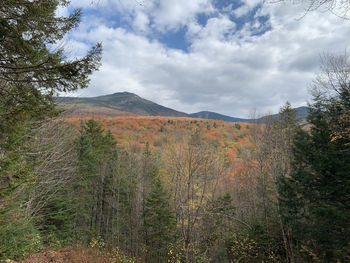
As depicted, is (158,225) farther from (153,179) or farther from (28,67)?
(28,67)

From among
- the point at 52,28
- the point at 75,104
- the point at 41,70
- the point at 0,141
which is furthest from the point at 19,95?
the point at 75,104

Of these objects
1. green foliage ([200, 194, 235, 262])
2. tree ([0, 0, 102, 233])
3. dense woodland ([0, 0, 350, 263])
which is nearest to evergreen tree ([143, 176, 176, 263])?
dense woodland ([0, 0, 350, 263])

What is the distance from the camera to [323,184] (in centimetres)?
1026

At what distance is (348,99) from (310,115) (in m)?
2.10

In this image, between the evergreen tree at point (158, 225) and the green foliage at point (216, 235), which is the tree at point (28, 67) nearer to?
the green foliage at point (216, 235)

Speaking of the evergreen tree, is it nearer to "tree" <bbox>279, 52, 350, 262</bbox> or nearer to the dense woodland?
the dense woodland

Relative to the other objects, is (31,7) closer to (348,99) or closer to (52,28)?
(52,28)

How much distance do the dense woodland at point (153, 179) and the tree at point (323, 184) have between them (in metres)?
0.06

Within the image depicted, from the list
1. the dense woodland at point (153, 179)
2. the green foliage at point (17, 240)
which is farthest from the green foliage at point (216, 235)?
the green foliage at point (17, 240)

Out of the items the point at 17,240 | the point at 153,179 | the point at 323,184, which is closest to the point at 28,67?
the point at 17,240

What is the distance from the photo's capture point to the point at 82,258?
268 inches

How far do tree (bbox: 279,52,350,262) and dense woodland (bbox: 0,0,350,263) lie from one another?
0.06 metres

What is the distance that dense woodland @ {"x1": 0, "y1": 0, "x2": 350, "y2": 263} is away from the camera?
3369 mm

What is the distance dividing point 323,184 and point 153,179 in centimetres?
1398
